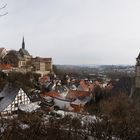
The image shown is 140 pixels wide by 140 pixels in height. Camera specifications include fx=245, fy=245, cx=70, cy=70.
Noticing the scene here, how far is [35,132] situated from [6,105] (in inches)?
506

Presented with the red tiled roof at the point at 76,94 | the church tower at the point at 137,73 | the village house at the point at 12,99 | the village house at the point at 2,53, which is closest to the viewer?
the village house at the point at 12,99

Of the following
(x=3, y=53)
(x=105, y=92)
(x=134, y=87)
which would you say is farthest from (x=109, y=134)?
(x=3, y=53)

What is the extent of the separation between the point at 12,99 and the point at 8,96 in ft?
4.82

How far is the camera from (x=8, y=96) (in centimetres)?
2453

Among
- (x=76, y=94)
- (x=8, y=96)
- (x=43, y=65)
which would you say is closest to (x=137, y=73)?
(x=76, y=94)

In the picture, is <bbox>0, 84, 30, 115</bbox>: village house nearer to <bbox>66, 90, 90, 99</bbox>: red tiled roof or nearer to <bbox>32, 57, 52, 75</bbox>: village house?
<bbox>66, 90, 90, 99</bbox>: red tiled roof

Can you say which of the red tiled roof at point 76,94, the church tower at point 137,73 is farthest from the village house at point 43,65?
the church tower at point 137,73

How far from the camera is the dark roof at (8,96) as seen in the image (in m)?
22.8

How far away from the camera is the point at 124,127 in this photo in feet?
36.6

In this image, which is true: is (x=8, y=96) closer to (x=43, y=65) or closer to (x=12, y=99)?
(x=12, y=99)

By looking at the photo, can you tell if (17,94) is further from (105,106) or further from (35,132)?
(35,132)

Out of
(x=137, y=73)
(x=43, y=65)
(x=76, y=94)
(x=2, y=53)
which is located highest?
(x=2, y=53)

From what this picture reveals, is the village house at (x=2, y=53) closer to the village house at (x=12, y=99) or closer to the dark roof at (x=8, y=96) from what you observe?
the dark roof at (x=8, y=96)

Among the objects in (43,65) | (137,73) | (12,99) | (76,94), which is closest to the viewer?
(137,73)
